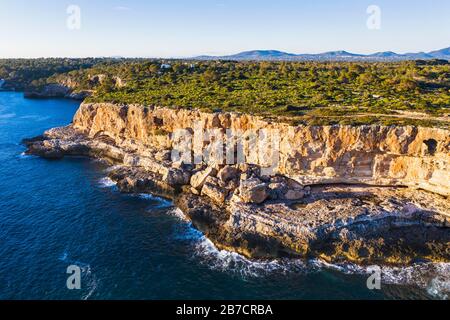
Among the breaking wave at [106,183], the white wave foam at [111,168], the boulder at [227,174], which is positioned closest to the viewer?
the boulder at [227,174]

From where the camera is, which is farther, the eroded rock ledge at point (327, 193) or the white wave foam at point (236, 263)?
the eroded rock ledge at point (327, 193)

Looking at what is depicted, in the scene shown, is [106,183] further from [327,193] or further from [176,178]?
[327,193]

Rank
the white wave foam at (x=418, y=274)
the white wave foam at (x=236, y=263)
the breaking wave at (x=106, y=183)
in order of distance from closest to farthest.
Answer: the white wave foam at (x=418, y=274) → the white wave foam at (x=236, y=263) → the breaking wave at (x=106, y=183)

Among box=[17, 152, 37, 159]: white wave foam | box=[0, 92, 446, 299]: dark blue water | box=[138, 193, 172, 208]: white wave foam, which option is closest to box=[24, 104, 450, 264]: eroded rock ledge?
box=[138, 193, 172, 208]: white wave foam

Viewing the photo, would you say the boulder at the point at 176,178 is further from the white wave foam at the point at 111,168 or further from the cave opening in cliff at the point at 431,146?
the cave opening in cliff at the point at 431,146

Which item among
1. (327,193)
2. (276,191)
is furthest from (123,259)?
(327,193)

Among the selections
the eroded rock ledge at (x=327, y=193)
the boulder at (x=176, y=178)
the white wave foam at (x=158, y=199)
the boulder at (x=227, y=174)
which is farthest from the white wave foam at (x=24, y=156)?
the boulder at (x=227, y=174)
